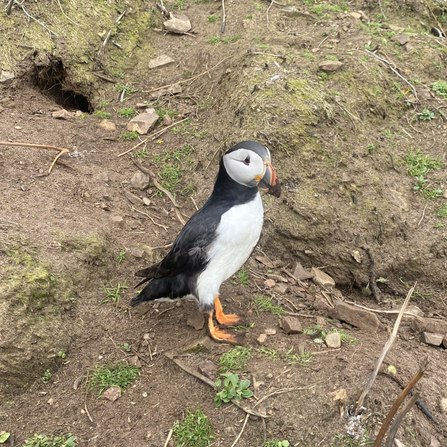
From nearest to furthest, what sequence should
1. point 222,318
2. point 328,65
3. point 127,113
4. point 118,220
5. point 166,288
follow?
point 166,288 → point 222,318 → point 118,220 → point 328,65 → point 127,113

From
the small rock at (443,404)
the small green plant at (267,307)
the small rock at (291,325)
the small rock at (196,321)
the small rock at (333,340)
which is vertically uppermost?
the small rock at (443,404)

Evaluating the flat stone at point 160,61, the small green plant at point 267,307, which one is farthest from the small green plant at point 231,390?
the flat stone at point 160,61

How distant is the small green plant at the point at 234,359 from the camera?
2768mm

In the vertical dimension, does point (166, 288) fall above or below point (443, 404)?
below

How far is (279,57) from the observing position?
4727mm

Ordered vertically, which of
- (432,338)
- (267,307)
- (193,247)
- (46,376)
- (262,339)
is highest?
(193,247)

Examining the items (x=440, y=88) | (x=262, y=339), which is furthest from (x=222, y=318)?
(x=440, y=88)

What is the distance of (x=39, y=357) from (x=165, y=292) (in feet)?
2.89

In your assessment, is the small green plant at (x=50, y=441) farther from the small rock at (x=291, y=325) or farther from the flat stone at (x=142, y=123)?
the flat stone at (x=142, y=123)

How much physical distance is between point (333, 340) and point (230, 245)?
93 centimetres

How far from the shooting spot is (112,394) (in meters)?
2.75

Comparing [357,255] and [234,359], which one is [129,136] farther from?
[234,359]

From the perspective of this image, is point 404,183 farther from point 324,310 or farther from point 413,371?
point 413,371

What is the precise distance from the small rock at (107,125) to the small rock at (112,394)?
3.06 meters
